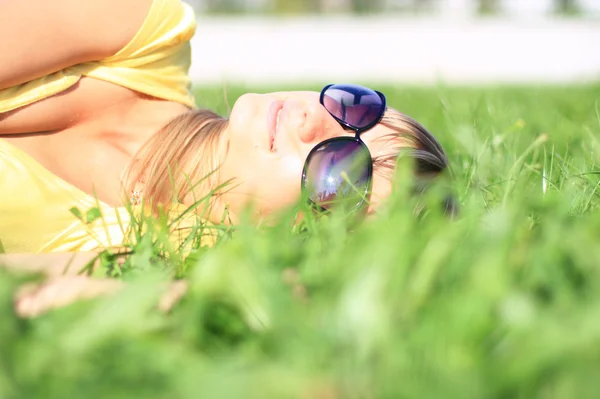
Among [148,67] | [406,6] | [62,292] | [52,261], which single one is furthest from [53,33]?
[406,6]

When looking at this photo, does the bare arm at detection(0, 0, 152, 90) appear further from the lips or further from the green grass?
the green grass

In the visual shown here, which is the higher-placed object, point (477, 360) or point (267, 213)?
point (477, 360)

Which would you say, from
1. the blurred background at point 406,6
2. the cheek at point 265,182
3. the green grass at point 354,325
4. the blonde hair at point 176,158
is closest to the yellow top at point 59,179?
the blonde hair at point 176,158

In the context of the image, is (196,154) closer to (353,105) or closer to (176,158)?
(176,158)

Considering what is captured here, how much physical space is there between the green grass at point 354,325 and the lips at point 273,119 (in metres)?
0.78

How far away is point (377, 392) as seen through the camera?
0.80 m

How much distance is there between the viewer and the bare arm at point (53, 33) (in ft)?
6.58

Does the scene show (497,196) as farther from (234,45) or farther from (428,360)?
(234,45)

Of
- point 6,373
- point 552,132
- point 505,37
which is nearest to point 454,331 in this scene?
point 6,373

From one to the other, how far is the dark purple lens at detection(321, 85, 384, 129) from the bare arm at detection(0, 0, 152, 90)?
26.8 inches

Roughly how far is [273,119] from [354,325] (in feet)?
3.95

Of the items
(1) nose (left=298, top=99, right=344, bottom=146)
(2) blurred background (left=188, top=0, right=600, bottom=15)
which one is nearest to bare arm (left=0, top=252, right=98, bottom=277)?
(1) nose (left=298, top=99, right=344, bottom=146)

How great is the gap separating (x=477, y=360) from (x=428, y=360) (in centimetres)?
7

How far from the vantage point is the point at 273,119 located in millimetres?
2027
